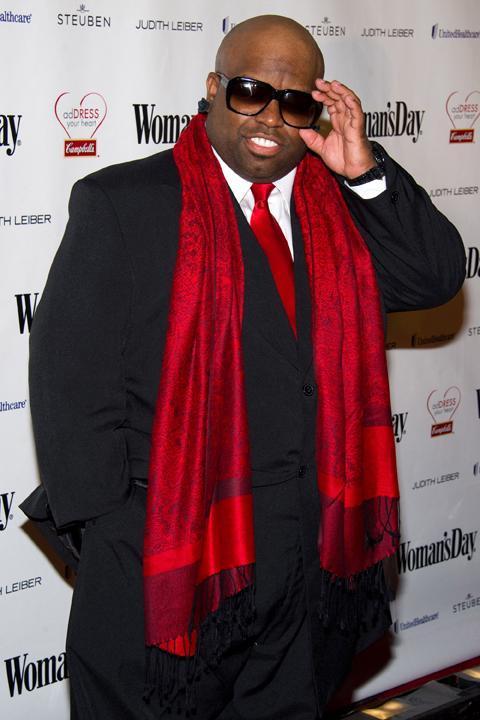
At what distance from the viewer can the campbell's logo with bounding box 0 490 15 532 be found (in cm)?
308

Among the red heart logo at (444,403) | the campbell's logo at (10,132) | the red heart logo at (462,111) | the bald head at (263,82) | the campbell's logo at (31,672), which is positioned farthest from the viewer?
the red heart logo at (444,403)

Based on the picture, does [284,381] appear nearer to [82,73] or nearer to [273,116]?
[273,116]

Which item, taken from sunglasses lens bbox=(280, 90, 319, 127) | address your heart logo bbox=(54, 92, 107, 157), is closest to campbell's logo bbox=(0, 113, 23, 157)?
address your heart logo bbox=(54, 92, 107, 157)

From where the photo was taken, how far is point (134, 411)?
2.24 m

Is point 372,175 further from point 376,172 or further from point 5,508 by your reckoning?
point 5,508

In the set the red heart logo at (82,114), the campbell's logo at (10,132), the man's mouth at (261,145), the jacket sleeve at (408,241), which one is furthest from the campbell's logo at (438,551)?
the man's mouth at (261,145)

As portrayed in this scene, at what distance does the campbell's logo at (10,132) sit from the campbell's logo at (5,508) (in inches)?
38.0

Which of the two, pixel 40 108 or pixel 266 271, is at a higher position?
pixel 40 108

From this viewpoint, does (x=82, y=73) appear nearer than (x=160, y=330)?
No

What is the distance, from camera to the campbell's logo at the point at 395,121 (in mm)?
3607

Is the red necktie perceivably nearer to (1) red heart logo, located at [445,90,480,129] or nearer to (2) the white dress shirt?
(2) the white dress shirt

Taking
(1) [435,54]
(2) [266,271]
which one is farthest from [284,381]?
(1) [435,54]

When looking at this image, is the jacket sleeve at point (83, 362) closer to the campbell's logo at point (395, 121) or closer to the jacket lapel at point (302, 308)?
the jacket lapel at point (302, 308)

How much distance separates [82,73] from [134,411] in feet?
3.91
